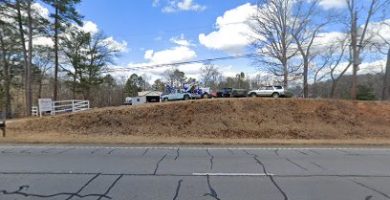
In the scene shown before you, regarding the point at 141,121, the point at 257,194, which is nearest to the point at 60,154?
the point at 257,194

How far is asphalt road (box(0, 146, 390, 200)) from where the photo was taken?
671cm

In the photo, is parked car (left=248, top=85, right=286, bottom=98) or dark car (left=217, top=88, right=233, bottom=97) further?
dark car (left=217, top=88, right=233, bottom=97)

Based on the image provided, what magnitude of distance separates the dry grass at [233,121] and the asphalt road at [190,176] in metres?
10.8

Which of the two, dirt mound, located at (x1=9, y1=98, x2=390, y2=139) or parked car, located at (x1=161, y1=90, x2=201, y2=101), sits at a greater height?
parked car, located at (x1=161, y1=90, x2=201, y2=101)

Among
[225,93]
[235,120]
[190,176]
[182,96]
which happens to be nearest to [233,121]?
[235,120]

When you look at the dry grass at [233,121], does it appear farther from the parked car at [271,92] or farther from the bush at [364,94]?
the bush at [364,94]

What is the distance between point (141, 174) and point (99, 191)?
179 cm

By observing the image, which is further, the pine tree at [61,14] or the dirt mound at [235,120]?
the pine tree at [61,14]

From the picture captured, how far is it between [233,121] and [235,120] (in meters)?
0.21

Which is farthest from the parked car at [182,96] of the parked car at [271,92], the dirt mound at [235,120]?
the dirt mound at [235,120]

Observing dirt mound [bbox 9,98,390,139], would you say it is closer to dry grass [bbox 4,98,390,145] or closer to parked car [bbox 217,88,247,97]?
dry grass [bbox 4,98,390,145]

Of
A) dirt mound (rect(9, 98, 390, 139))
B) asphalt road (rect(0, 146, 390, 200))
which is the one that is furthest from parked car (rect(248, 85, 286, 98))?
asphalt road (rect(0, 146, 390, 200))

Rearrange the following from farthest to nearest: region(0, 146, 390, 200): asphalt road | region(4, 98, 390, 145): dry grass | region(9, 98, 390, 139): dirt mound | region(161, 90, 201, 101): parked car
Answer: region(161, 90, 201, 101): parked car, region(9, 98, 390, 139): dirt mound, region(4, 98, 390, 145): dry grass, region(0, 146, 390, 200): asphalt road

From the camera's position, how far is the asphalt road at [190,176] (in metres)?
6.71
